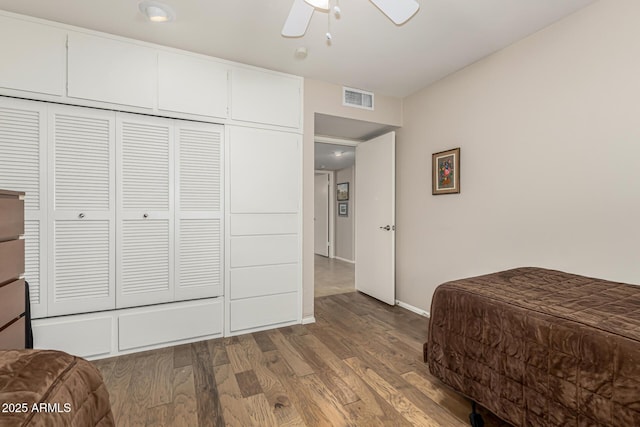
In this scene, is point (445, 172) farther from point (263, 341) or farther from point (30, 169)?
point (30, 169)

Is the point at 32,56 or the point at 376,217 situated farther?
the point at 376,217

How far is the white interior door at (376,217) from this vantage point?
Result: 343 cm

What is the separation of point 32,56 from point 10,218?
1281 mm

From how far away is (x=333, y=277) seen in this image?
4965 mm

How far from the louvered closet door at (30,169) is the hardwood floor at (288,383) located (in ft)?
2.57

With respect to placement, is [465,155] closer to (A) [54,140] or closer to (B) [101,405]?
(B) [101,405]

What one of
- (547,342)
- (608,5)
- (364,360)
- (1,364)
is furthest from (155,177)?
(608,5)

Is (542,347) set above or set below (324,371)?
above

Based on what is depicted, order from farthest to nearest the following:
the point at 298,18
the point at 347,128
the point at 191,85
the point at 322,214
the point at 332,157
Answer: the point at 322,214, the point at 332,157, the point at 347,128, the point at 191,85, the point at 298,18

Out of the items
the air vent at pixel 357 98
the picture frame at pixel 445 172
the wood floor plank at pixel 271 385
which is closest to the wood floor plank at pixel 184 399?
the wood floor plank at pixel 271 385

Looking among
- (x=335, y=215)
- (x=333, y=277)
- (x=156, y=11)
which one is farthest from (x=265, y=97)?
(x=335, y=215)

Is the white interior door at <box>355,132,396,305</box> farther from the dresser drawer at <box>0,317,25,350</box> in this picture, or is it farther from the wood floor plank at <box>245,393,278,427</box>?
the dresser drawer at <box>0,317,25,350</box>

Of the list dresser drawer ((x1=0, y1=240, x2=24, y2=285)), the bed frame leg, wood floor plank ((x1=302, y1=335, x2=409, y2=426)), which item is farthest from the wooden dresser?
the bed frame leg

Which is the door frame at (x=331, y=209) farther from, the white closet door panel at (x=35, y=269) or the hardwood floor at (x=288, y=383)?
the white closet door panel at (x=35, y=269)
